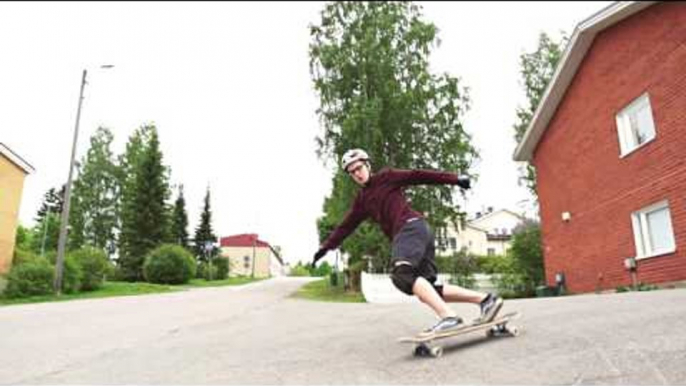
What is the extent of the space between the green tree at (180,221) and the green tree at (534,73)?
42.6 metres

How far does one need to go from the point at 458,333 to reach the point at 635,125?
11.3 metres

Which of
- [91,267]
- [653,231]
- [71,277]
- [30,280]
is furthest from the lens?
[91,267]

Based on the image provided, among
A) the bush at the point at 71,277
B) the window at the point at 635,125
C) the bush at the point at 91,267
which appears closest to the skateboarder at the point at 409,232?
the window at the point at 635,125

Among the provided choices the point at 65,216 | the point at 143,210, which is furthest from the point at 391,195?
the point at 143,210

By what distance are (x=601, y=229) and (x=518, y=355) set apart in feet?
38.8

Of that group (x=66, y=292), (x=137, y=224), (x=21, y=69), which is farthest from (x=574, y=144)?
(x=137, y=224)

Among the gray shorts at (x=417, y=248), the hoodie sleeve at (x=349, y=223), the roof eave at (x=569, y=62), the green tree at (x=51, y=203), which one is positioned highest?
the green tree at (x=51, y=203)

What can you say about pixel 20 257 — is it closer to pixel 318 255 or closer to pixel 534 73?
pixel 318 255

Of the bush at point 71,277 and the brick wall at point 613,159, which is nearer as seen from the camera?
the brick wall at point 613,159

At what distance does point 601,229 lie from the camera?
1441cm

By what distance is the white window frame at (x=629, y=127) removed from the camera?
495 inches

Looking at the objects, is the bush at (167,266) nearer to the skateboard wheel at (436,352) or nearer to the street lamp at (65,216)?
the street lamp at (65,216)

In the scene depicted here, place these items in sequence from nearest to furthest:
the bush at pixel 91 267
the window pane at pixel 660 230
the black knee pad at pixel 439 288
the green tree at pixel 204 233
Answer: the black knee pad at pixel 439 288
the window pane at pixel 660 230
the bush at pixel 91 267
the green tree at pixel 204 233

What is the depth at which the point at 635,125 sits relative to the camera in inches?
520
